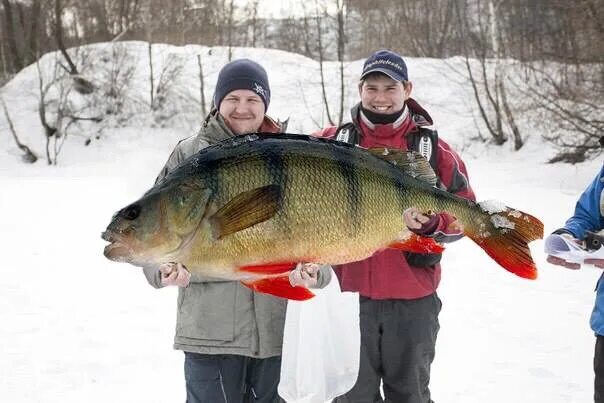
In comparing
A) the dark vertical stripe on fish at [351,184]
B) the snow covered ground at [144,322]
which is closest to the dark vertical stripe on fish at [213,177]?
the dark vertical stripe on fish at [351,184]

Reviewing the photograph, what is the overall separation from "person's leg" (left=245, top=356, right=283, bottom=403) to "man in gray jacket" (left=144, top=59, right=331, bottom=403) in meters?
0.08

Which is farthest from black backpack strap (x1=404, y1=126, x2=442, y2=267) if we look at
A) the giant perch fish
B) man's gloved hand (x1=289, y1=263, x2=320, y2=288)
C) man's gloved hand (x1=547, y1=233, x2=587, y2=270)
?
man's gloved hand (x1=289, y1=263, x2=320, y2=288)

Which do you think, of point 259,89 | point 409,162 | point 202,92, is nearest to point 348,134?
point 259,89

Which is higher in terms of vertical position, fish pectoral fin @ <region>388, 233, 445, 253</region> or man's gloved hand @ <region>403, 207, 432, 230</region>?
man's gloved hand @ <region>403, 207, 432, 230</region>

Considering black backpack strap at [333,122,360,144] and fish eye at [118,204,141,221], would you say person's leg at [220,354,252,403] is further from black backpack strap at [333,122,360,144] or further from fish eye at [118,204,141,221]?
black backpack strap at [333,122,360,144]

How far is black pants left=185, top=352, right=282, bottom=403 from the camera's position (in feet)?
7.90

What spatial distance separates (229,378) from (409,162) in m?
1.18

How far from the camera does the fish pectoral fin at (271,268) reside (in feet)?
5.88

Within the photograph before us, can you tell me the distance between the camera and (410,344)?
2844 millimetres

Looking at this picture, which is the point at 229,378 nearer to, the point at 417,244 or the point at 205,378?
the point at 205,378

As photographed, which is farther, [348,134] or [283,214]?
[348,134]

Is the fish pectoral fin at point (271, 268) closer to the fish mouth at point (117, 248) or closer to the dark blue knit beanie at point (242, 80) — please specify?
the fish mouth at point (117, 248)


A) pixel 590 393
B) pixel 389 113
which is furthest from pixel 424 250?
pixel 590 393

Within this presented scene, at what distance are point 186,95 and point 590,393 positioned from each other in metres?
20.5
